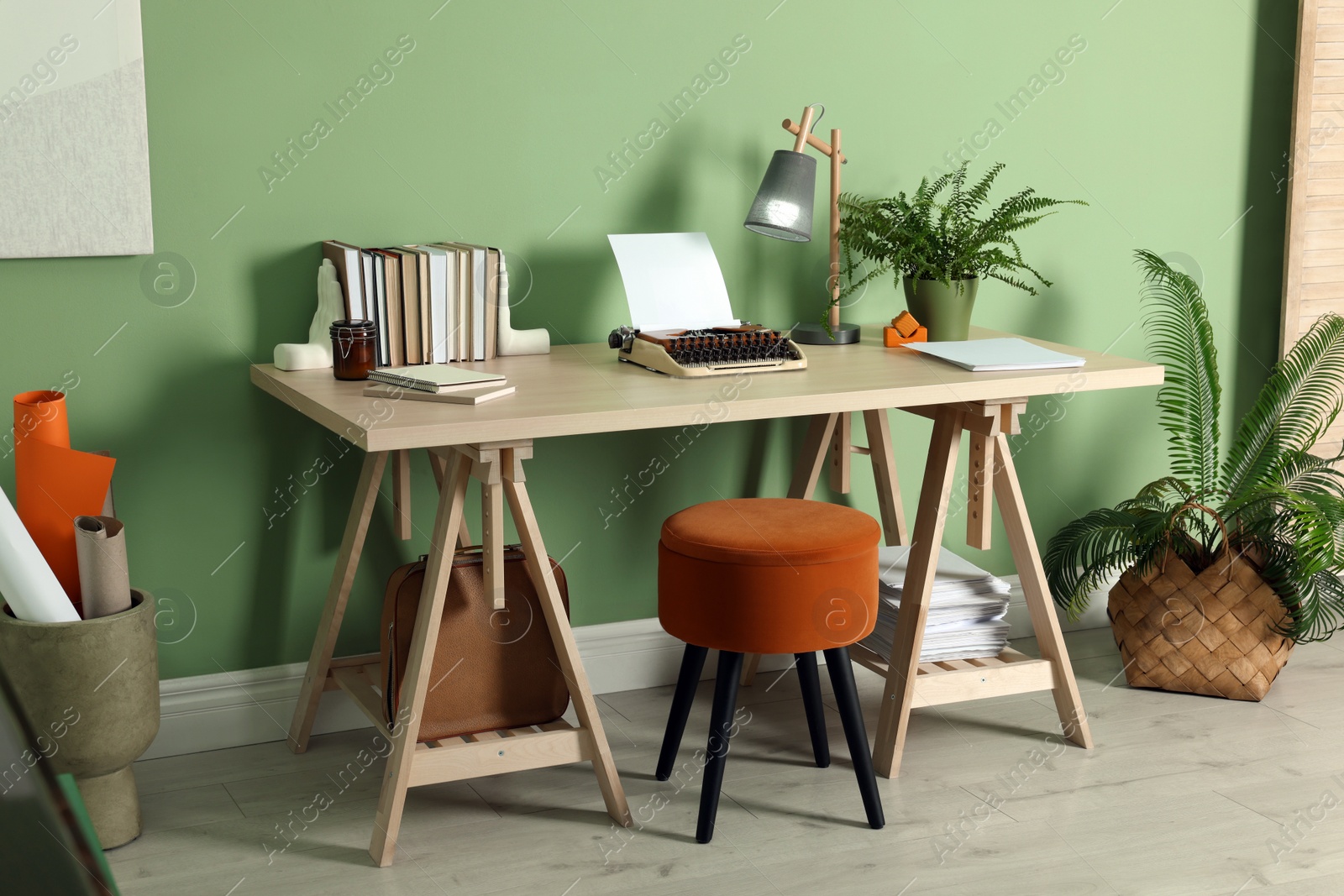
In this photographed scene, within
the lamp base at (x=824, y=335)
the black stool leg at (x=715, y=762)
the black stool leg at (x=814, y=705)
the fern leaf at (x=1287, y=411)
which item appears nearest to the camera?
the black stool leg at (x=715, y=762)

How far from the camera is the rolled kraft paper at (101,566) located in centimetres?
213

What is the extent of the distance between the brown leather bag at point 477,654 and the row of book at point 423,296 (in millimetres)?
422

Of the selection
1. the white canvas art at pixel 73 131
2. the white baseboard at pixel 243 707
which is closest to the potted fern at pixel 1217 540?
the white baseboard at pixel 243 707

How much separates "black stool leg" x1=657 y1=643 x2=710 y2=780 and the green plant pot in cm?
88

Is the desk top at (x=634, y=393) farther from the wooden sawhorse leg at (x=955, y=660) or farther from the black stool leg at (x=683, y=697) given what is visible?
the black stool leg at (x=683, y=697)

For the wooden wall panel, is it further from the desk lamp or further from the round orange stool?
the round orange stool

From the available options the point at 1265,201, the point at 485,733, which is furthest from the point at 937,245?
the point at 485,733

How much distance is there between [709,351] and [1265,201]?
1.85 m

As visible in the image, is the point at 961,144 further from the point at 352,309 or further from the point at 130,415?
the point at 130,415

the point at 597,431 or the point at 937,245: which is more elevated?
the point at 937,245

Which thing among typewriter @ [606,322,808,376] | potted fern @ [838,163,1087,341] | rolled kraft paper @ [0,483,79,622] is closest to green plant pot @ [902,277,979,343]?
potted fern @ [838,163,1087,341]

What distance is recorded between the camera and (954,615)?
2678 millimetres

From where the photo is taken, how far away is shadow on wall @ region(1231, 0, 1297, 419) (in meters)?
3.29

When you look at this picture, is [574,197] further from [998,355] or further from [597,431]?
[998,355]
